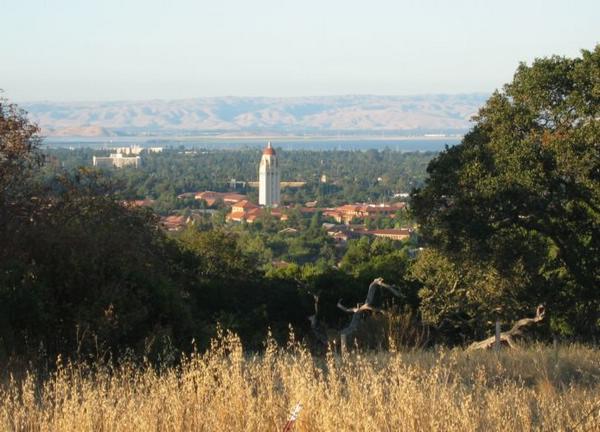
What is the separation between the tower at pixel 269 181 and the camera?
131m

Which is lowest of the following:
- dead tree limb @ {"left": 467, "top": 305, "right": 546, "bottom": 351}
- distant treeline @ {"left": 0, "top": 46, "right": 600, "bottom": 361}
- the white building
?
the white building

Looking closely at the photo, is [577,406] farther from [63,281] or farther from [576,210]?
[576,210]

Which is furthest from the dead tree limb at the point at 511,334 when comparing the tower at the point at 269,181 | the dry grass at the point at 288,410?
the tower at the point at 269,181

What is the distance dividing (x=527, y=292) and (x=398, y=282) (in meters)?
6.75

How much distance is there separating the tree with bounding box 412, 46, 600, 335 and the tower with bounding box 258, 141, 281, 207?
11283cm

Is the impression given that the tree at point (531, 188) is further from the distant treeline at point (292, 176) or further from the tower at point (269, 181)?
the tower at point (269, 181)

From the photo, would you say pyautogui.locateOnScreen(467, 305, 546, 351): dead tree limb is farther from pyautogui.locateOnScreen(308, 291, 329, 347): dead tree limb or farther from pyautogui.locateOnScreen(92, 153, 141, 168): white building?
pyautogui.locateOnScreen(92, 153, 141, 168): white building

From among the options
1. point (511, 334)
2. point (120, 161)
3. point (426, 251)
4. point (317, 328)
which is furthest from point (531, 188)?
point (120, 161)

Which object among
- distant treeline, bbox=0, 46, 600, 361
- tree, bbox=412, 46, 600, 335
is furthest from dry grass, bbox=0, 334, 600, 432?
tree, bbox=412, 46, 600, 335

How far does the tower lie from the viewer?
131 metres

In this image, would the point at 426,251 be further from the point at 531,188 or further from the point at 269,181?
the point at 269,181

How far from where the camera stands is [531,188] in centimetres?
1214

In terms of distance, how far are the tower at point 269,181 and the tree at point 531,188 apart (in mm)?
112835

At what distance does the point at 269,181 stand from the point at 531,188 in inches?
4996
